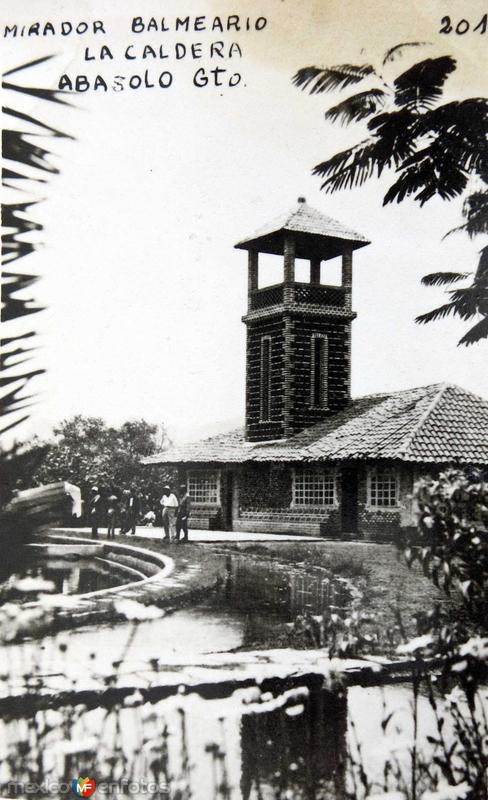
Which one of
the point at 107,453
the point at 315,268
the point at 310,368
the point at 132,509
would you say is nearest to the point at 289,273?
the point at 315,268

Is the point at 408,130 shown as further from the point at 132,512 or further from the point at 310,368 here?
the point at 132,512

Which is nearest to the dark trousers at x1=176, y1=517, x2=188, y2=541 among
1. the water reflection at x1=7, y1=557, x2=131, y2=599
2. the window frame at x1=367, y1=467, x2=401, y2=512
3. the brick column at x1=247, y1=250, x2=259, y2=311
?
the water reflection at x1=7, y1=557, x2=131, y2=599

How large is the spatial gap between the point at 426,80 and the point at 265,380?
148cm

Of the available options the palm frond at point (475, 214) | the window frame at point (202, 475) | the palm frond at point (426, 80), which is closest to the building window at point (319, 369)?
the window frame at point (202, 475)

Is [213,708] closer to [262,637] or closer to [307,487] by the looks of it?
[262,637]

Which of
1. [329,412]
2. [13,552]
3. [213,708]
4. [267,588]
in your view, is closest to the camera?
[13,552]

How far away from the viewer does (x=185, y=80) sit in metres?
3.57

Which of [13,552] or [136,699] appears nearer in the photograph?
[13,552]

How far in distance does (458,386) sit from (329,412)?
1.94ft

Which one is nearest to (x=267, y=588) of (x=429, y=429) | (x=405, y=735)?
(x=405, y=735)

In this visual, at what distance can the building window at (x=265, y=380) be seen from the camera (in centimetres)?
360

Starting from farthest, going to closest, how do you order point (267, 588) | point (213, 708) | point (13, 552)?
point (267, 588), point (213, 708), point (13, 552)

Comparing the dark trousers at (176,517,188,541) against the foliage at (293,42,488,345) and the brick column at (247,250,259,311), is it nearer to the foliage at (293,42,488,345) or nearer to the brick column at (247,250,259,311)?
the brick column at (247,250,259,311)

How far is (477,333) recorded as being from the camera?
3.35 metres
